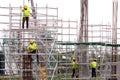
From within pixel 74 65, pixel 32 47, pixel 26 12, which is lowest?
pixel 74 65

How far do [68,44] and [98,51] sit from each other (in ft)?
5.25

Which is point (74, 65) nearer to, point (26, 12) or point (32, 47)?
point (26, 12)

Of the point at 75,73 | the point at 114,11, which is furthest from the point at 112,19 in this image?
the point at 75,73

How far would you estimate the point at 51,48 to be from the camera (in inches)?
637

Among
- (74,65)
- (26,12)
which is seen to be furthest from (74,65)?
(26,12)

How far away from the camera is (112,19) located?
2134cm

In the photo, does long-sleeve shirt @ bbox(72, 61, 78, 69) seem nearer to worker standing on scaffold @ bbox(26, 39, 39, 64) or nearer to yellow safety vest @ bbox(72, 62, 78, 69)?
yellow safety vest @ bbox(72, 62, 78, 69)

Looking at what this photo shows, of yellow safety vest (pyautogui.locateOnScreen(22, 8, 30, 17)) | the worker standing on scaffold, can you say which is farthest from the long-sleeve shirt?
the worker standing on scaffold

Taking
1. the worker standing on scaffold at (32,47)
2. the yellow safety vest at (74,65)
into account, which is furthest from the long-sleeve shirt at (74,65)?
the worker standing on scaffold at (32,47)

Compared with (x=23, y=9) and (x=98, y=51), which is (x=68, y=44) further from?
(x=23, y=9)

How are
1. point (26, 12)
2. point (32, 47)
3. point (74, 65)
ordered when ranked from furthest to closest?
point (74, 65) < point (26, 12) < point (32, 47)

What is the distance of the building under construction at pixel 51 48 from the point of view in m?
16.1

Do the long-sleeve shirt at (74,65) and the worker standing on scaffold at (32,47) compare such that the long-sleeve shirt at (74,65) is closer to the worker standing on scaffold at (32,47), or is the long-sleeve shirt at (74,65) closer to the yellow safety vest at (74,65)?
Answer: the yellow safety vest at (74,65)

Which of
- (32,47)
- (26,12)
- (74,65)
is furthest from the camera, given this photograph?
(74,65)
